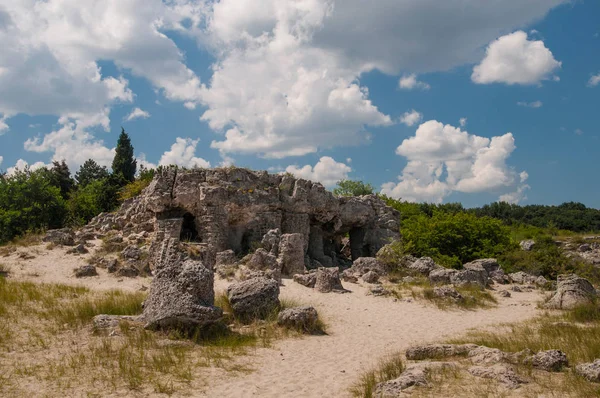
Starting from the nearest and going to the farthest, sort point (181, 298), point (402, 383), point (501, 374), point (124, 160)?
point (402, 383) < point (501, 374) < point (181, 298) < point (124, 160)

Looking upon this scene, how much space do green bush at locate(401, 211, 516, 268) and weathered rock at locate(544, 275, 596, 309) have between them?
27.5 feet

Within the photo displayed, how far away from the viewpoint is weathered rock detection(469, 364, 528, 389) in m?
6.04

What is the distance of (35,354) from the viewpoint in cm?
743

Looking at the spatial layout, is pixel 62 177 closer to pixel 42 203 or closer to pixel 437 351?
pixel 42 203

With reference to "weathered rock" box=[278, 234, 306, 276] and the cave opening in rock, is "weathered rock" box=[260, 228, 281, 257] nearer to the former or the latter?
"weathered rock" box=[278, 234, 306, 276]

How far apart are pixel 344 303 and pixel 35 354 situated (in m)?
8.64

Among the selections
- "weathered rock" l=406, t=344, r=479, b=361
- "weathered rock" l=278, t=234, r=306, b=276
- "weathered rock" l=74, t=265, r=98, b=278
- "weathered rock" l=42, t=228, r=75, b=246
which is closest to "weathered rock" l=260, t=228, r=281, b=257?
"weathered rock" l=278, t=234, r=306, b=276

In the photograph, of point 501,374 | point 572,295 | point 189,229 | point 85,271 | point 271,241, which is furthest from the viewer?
point 189,229

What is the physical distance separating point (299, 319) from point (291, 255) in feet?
24.3

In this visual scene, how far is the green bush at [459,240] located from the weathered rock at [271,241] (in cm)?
788

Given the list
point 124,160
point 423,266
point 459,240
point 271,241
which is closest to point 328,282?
point 271,241

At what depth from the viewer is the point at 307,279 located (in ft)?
51.8

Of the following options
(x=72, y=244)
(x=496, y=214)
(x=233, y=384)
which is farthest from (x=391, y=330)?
(x=496, y=214)

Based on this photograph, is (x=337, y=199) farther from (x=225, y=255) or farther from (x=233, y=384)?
(x=233, y=384)
